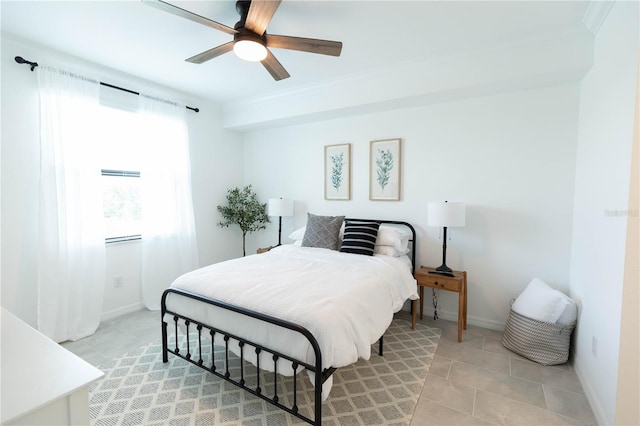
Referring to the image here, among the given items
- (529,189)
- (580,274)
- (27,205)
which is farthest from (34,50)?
(580,274)

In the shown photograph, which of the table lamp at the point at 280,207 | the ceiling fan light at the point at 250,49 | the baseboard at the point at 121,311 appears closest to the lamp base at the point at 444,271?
the table lamp at the point at 280,207

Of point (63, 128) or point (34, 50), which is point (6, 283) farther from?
point (34, 50)

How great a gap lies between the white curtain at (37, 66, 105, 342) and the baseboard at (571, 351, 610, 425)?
4220 mm

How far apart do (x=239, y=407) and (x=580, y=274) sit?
2.86m


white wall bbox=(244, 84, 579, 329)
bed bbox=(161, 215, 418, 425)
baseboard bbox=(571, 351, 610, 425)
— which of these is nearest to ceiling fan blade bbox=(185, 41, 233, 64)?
bed bbox=(161, 215, 418, 425)

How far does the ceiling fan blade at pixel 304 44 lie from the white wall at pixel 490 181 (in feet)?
5.54

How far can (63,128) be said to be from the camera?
2.90 meters

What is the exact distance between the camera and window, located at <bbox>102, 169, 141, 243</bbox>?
3.42 m

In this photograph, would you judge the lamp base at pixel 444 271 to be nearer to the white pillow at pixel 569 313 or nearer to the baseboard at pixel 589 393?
the white pillow at pixel 569 313

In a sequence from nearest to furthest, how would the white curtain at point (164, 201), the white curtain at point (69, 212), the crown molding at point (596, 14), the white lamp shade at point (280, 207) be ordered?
the crown molding at point (596, 14)
the white curtain at point (69, 212)
the white curtain at point (164, 201)
the white lamp shade at point (280, 207)

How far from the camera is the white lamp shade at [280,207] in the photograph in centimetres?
425

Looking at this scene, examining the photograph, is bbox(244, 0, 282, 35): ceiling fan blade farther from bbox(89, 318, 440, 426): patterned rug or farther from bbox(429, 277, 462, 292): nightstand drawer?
bbox(429, 277, 462, 292): nightstand drawer

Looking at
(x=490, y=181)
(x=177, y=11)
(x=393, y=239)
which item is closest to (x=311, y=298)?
(x=393, y=239)

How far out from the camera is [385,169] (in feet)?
12.2
